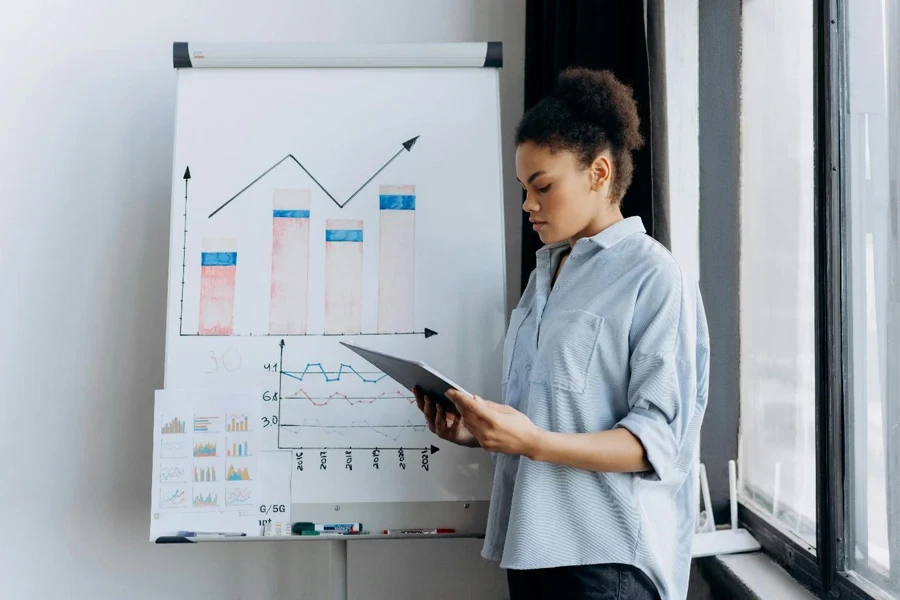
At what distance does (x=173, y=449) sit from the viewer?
135 centimetres

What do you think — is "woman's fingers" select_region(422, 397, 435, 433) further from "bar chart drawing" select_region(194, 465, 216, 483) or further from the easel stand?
"bar chart drawing" select_region(194, 465, 216, 483)

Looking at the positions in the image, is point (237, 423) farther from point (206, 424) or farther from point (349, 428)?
point (349, 428)

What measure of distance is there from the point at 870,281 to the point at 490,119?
76 cm

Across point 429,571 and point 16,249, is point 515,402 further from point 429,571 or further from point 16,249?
point 16,249

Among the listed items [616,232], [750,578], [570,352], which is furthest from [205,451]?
[750,578]

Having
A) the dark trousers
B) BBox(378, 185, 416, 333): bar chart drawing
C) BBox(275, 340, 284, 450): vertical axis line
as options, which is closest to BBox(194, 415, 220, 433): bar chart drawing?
BBox(275, 340, 284, 450): vertical axis line

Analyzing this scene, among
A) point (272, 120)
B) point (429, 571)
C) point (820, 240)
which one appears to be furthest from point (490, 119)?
point (429, 571)

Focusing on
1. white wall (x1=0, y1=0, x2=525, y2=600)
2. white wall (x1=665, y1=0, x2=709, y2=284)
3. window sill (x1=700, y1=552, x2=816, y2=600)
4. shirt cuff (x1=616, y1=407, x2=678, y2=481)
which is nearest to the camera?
shirt cuff (x1=616, y1=407, x2=678, y2=481)

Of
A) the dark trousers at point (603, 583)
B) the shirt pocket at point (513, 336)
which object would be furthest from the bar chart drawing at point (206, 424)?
the dark trousers at point (603, 583)

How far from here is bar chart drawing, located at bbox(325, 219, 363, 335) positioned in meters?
1.39

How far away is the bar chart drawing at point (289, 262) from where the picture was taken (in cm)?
139

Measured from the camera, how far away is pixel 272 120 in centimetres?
145

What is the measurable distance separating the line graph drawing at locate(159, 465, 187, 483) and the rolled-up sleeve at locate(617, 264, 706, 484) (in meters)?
0.85

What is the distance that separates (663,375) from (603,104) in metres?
0.43
